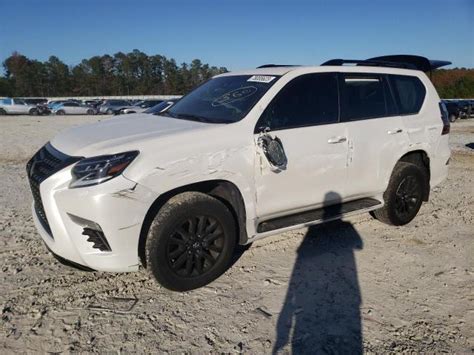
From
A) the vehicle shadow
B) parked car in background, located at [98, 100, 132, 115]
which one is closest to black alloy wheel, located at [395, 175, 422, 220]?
the vehicle shadow

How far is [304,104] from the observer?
153 inches

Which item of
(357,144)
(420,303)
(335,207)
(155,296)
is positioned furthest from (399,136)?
(155,296)

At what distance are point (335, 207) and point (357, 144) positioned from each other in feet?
2.31

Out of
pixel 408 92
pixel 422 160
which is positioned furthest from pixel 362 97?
pixel 422 160

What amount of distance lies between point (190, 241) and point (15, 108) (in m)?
40.8

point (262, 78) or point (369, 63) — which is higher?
point (369, 63)

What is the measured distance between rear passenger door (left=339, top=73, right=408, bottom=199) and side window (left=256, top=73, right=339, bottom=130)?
0.52 feet

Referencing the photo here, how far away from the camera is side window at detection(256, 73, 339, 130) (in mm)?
3660

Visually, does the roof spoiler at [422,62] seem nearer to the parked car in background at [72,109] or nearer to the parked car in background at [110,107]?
the parked car in background at [110,107]

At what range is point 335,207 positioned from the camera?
13.6 ft

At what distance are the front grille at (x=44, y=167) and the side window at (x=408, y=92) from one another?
12.1 feet

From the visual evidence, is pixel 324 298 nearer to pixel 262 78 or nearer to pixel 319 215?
pixel 319 215

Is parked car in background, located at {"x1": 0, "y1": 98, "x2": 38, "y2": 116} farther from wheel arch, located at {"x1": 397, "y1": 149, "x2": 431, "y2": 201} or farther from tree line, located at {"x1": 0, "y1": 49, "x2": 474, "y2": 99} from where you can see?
tree line, located at {"x1": 0, "y1": 49, "x2": 474, "y2": 99}

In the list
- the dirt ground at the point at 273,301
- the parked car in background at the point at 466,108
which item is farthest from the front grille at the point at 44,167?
the parked car in background at the point at 466,108
